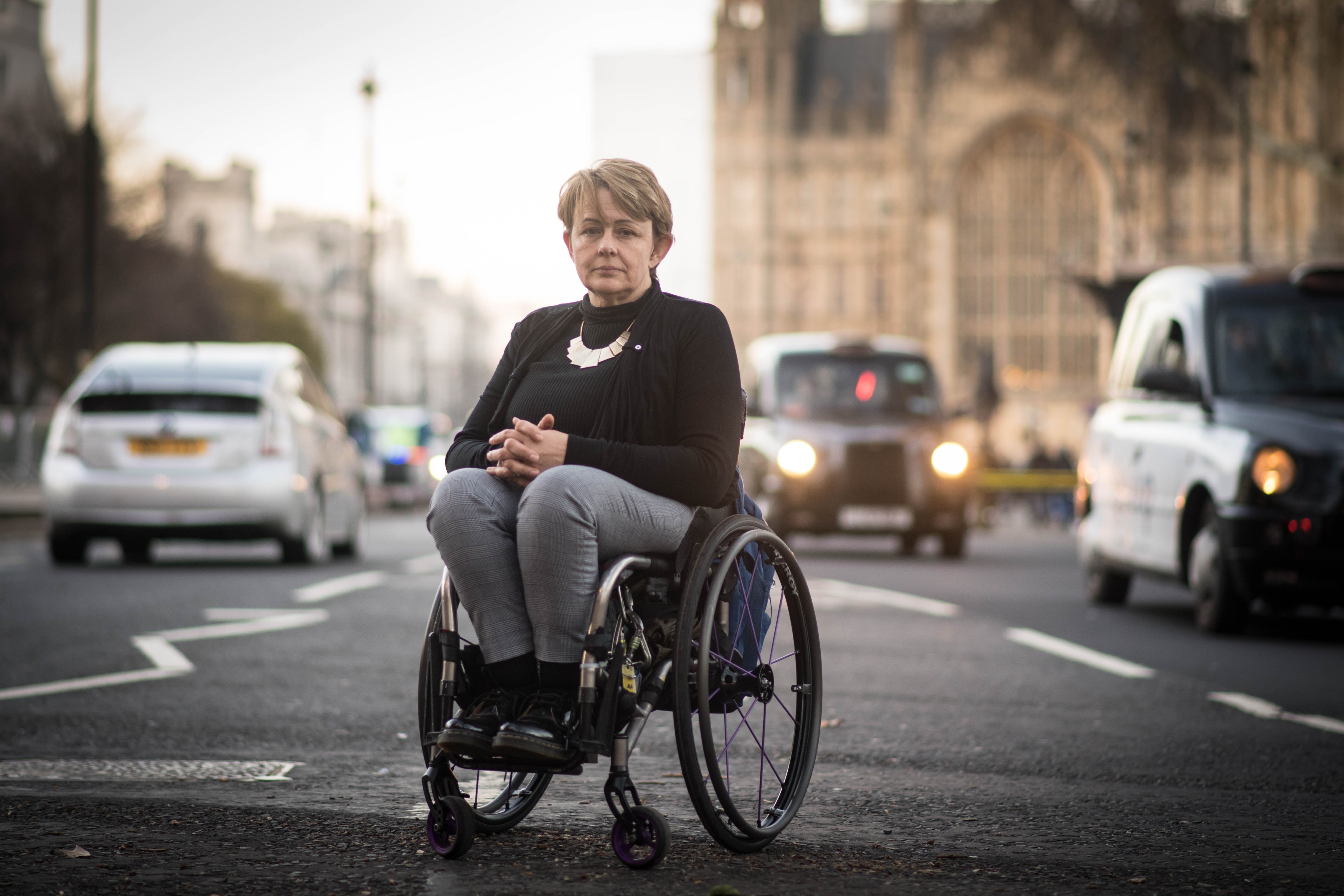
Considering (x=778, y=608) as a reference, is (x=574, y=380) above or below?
above

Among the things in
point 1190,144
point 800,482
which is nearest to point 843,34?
point 1190,144

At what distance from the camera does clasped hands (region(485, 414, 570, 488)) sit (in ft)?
13.7

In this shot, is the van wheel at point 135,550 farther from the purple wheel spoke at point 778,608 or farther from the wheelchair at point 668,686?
the purple wheel spoke at point 778,608

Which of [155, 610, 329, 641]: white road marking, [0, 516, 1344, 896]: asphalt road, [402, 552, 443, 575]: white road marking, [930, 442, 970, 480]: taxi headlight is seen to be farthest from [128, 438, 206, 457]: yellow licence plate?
[930, 442, 970, 480]: taxi headlight

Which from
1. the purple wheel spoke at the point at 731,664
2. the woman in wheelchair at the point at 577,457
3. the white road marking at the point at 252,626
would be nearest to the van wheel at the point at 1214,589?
the white road marking at the point at 252,626

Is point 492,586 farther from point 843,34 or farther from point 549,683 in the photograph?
point 843,34

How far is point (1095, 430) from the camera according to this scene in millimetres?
12734

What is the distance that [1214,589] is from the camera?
10.4 m

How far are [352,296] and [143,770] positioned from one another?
14973cm

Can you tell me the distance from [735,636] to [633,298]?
83 centimetres

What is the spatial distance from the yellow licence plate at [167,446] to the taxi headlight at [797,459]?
601 centimetres

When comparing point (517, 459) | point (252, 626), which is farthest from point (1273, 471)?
point (517, 459)

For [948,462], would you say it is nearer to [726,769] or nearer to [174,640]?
[174,640]

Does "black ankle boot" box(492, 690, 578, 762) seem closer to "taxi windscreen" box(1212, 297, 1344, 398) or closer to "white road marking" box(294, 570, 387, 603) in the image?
"taxi windscreen" box(1212, 297, 1344, 398)
